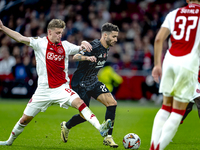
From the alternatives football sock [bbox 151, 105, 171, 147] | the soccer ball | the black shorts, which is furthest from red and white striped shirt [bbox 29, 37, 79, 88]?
football sock [bbox 151, 105, 171, 147]

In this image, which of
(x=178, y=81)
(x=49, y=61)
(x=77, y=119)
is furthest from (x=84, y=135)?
(x=178, y=81)

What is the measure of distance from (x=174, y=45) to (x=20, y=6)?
15917mm

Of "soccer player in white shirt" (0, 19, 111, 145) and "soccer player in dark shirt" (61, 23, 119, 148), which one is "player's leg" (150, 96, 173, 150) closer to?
"soccer player in white shirt" (0, 19, 111, 145)

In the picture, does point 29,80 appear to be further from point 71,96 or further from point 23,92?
point 71,96

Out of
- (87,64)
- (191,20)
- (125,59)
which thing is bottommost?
(125,59)

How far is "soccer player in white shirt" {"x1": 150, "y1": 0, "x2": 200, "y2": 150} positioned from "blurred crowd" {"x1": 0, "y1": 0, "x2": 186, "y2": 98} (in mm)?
11054

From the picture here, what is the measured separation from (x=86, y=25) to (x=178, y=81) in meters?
14.1

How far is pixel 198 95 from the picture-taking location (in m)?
6.00

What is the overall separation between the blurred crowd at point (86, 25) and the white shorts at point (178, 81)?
1106cm

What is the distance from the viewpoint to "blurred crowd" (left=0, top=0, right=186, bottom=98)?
15.2m

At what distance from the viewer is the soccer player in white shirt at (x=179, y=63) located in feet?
12.7

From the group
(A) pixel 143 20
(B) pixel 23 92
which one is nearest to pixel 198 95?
(B) pixel 23 92

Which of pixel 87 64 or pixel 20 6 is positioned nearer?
Answer: pixel 87 64

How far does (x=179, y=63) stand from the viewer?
386 cm
